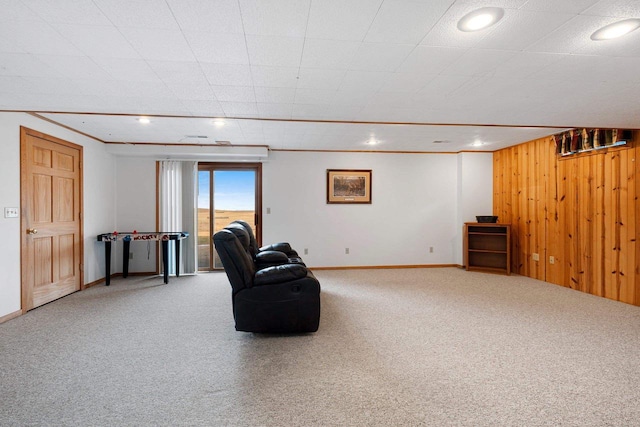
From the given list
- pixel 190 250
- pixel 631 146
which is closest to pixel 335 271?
pixel 190 250

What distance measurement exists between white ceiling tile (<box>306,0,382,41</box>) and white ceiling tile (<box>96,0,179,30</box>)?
31.2 inches

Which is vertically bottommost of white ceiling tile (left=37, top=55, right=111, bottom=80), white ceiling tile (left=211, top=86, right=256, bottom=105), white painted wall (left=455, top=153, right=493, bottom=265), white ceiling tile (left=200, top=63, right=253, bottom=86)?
white painted wall (left=455, top=153, right=493, bottom=265)

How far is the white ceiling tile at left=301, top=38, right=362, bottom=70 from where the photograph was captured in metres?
2.08

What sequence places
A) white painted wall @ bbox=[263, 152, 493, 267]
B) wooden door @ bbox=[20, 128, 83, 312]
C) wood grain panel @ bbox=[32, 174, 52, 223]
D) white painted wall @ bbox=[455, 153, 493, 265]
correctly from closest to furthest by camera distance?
wooden door @ bbox=[20, 128, 83, 312] < wood grain panel @ bbox=[32, 174, 52, 223] < white painted wall @ bbox=[263, 152, 493, 267] < white painted wall @ bbox=[455, 153, 493, 265]

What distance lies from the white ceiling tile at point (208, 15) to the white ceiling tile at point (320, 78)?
72 centimetres

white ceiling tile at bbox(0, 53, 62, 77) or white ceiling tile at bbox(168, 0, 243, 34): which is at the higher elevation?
white ceiling tile at bbox(0, 53, 62, 77)

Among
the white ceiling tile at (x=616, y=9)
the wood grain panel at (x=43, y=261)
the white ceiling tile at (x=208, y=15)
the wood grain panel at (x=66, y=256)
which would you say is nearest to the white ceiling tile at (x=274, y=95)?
the white ceiling tile at (x=208, y=15)

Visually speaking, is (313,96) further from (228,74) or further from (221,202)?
(221,202)

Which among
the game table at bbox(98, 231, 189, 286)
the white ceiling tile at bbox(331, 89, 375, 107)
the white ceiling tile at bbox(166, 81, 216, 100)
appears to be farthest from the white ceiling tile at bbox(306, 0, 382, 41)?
the game table at bbox(98, 231, 189, 286)

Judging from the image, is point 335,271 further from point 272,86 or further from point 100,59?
point 100,59

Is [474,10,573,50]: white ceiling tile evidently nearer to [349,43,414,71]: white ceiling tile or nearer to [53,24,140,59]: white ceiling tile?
[349,43,414,71]: white ceiling tile

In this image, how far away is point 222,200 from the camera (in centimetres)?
615

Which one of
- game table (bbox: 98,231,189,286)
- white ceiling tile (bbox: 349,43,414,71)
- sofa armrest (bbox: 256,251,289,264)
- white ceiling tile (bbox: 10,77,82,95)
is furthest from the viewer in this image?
game table (bbox: 98,231,189,286)

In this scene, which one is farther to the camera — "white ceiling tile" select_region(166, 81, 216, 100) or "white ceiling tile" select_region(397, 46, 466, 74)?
"white ceiling tile" select_region(166, 81, 216, 100)
